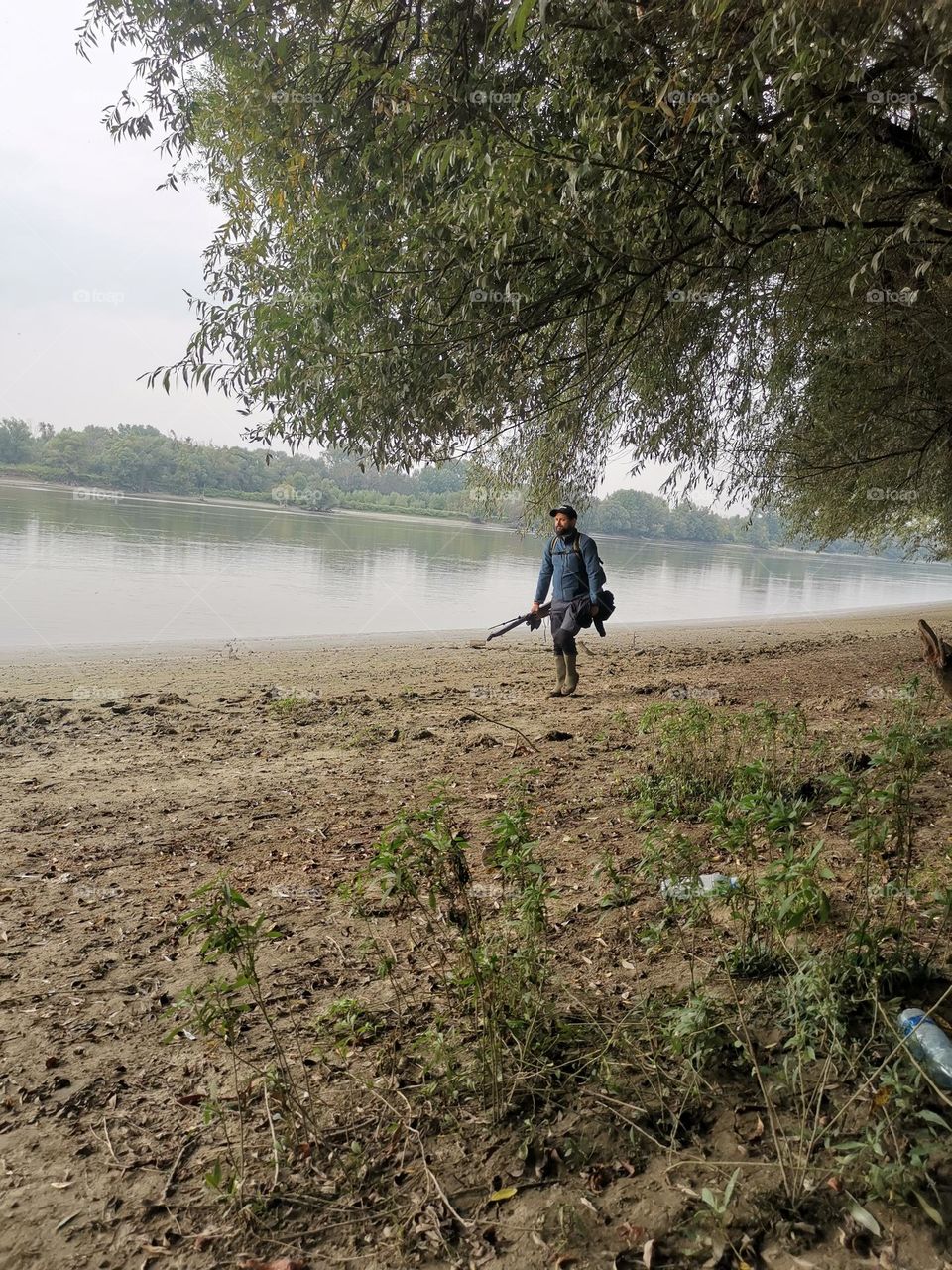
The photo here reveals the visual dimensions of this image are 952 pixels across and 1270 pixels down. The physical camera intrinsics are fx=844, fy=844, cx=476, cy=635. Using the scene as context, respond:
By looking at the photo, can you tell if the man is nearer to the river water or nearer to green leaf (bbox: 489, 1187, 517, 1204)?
the river water

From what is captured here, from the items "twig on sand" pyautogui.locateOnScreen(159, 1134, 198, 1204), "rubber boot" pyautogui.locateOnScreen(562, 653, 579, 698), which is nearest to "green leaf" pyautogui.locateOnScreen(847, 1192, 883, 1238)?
"twig on sand" pyautogui.locateOnScreen(159, 1134, 198, 1204)

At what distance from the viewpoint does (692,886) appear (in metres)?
3.15

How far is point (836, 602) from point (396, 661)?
27451mm

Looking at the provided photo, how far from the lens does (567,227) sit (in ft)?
16.1

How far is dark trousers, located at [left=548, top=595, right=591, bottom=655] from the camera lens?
9.69m

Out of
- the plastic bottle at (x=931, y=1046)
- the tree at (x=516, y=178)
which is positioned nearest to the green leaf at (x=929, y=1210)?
the plastic bottle at (x=931, y=1046)

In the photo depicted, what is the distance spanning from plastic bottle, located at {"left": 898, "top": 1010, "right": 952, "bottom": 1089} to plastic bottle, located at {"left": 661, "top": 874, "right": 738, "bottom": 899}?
2.10ft

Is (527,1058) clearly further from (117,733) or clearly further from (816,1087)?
(117,733)

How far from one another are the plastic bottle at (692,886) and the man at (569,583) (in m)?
5.67

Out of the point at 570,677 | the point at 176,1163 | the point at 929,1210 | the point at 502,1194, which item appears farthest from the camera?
the point at 570,677

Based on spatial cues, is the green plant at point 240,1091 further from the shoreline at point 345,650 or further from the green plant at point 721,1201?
the shoreline at point 345,650

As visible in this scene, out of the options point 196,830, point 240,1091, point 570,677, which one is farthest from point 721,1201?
point 570,677

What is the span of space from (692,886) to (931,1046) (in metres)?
0.88

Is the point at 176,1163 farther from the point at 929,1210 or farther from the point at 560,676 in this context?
the point at 560,676
